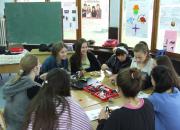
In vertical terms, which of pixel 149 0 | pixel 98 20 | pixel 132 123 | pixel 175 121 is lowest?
pixel 175 121

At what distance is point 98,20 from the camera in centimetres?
563

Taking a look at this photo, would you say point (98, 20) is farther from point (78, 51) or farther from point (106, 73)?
point (106, 73)

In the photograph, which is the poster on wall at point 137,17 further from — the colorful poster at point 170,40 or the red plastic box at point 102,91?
the red plastic box at point 102,91

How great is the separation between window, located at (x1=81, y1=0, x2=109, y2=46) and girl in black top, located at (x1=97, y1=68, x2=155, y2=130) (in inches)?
156

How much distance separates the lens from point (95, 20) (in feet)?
18.6

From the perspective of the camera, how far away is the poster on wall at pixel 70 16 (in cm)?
573

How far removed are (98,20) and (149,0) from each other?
4.47ft

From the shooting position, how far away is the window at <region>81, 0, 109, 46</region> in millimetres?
5508

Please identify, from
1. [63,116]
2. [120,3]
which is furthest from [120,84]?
[120,3]

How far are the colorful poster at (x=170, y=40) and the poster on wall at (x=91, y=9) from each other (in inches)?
68.0

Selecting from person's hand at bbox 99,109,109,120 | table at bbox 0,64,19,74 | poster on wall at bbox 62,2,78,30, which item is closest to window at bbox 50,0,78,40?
poster on wall at bbox 62,2,78,30

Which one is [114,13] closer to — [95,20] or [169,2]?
[95,20]

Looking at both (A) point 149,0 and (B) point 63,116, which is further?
(A) point 149,0

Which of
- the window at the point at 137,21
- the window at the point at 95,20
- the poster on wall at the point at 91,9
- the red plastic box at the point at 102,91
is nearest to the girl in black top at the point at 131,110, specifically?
the red plastic box at the point at 102,91
